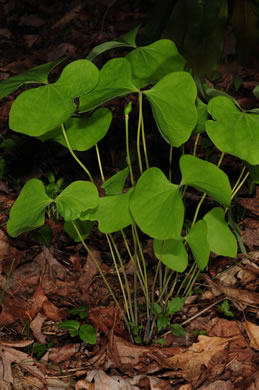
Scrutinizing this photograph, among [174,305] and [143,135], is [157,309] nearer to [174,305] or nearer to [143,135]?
[174,305]

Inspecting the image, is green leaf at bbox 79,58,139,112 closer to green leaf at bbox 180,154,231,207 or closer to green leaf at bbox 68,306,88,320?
green leaf at bbox 180,154,231,207

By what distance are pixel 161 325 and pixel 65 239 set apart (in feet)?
1.69

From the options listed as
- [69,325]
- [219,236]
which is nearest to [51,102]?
[219,236]

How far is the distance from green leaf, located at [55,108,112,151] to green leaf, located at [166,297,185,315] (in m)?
0.48

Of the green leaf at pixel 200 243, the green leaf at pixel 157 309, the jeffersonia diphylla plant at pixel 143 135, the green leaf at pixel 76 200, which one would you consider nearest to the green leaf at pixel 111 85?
the jeffersonia diphylla plant at pixel 143 135

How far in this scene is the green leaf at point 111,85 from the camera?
2.98 feet

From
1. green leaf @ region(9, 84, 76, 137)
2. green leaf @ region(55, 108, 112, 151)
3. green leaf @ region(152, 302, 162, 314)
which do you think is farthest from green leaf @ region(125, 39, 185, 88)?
green leaf @ region(152, 302, 162, 314)

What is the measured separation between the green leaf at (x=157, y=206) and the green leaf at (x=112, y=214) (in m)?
0.06

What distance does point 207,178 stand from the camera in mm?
942

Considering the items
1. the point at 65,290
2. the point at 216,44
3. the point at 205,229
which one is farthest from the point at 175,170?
the point at 205,229

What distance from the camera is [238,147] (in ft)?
3.10

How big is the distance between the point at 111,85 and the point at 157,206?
11.0 inches

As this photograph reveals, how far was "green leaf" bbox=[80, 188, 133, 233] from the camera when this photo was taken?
3.27 ft

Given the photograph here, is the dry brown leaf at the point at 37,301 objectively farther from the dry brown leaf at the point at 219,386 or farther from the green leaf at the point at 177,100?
the green leaf at the point at 177,100
